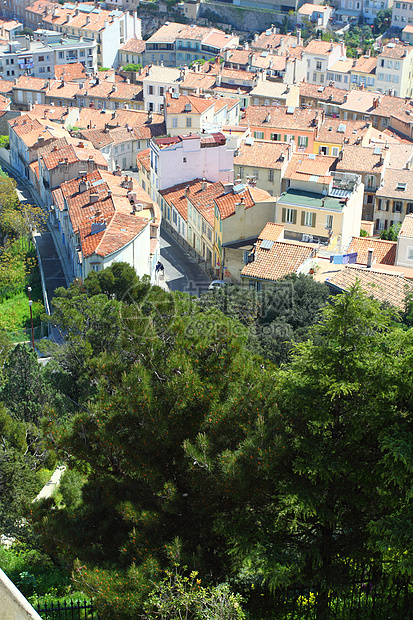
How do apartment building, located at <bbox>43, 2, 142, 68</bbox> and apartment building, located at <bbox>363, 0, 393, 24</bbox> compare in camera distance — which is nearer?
apartment building, located at <bbox>43, 2, 142, 68</bbox>

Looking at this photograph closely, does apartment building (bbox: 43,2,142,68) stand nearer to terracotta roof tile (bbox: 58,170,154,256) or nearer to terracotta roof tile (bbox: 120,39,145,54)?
terracotta roof tile (bbox: 120,39,145,54)

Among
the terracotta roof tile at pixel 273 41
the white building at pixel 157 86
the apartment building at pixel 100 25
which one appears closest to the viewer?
the white building at pixel 157 86

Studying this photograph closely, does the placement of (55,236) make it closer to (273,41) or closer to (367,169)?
(367,169)

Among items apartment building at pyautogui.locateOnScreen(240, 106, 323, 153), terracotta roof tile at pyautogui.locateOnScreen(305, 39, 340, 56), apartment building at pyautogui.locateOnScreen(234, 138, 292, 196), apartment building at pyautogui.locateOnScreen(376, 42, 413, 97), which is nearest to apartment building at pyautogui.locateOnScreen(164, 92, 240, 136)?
apartment building at pyautogui.locateOnScreen(240, 106, 323, 153)

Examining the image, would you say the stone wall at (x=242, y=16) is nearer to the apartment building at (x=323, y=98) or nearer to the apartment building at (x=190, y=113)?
the apartment building at (x=323, y=98)

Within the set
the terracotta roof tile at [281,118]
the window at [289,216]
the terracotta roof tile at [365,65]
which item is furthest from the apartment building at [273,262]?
the terracotta roof tile at [365,65]

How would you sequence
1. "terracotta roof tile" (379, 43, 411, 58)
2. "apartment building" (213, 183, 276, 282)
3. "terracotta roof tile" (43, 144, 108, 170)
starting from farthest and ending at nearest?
"terracotta roof tile" (379, 43, 411, 58)
"terracotta roof tile" (43, 144, 108, 170)
"apartment building" (213, 183, 276, 282)

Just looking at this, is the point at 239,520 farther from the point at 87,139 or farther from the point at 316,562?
the point at 87,139
